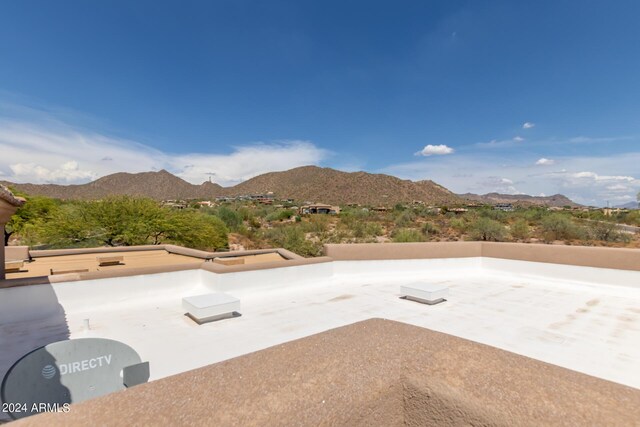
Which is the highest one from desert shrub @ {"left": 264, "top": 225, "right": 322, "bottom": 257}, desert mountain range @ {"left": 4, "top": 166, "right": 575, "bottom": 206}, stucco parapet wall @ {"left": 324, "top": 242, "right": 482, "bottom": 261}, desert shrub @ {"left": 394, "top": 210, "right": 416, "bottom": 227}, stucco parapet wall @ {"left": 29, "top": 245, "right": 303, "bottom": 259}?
desert mountain range @ {"left": 4, "top": 166, "right": 575, "bottom": 206}

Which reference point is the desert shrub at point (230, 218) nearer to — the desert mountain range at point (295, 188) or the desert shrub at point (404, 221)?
the desert shrub at point (404, 221)

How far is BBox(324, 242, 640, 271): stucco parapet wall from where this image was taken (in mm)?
10914

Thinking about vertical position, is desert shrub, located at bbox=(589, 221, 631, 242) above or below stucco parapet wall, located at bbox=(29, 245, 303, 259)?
above

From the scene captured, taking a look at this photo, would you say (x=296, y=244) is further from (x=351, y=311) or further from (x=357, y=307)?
(x=351, y=311)

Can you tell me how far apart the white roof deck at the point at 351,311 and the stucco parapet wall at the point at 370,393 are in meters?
4.62

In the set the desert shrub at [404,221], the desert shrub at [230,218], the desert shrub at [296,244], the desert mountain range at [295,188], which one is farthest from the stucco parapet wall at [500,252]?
the desert mountain range at [295,188]

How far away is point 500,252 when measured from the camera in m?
13.4

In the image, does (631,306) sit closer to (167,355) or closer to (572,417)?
(572,417)

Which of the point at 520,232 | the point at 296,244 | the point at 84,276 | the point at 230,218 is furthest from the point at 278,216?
the point at 84,276

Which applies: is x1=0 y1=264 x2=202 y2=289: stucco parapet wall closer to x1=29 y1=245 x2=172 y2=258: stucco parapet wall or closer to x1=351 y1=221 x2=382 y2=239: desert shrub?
x1=29 y1=245 x2=172 y2=258: stucco parapet wall

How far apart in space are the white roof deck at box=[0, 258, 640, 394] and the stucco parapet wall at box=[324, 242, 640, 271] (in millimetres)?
294

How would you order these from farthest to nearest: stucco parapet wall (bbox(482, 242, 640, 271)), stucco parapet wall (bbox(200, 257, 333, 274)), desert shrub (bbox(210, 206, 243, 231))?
desert shrub (bbox(210, 206, 243, 231)), stucco parapet wall (bbox(482, 242, 640, 271)), stucco parapet wall (bbox(200, 257, 333, 274))

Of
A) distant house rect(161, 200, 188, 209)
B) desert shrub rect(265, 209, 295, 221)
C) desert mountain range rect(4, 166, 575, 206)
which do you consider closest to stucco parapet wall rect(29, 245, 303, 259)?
distant house rect(161, 200, 188, 209)

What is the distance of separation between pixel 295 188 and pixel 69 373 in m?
110
